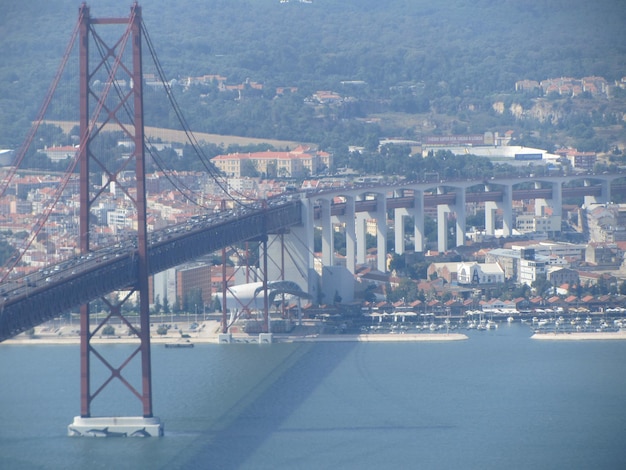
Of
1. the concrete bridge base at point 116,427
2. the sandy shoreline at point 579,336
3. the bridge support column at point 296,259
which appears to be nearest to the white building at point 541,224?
the bridge support column at point 296,259

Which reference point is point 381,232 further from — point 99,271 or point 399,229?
point 99,271

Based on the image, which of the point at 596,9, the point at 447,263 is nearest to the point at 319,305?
the point at 447,263

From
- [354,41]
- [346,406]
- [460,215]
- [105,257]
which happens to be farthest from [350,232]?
[354,41]

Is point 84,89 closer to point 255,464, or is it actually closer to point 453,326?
point 255,464

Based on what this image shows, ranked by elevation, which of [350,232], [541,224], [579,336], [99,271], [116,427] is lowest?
[116,427]

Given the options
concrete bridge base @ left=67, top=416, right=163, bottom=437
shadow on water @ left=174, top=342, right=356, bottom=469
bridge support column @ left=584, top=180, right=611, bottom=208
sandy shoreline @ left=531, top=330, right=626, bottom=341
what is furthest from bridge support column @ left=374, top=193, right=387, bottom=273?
concrete bridge base @ left=67, top=416, right=163, bottom=437

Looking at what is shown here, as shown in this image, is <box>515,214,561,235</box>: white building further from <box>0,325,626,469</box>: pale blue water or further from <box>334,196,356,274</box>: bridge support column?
<box>0,325,626,469</box>: pale blue water
